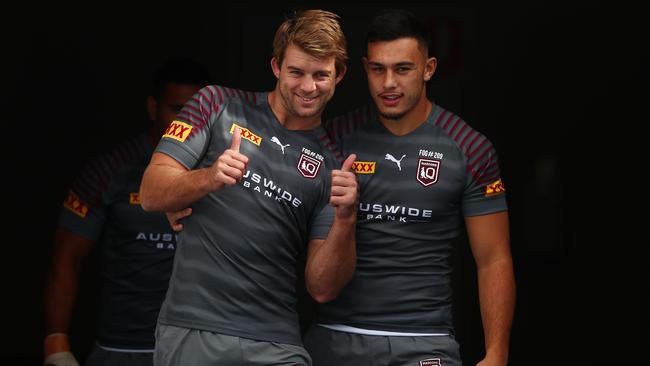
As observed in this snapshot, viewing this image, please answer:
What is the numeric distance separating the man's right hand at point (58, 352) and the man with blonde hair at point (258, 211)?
877 millimetres

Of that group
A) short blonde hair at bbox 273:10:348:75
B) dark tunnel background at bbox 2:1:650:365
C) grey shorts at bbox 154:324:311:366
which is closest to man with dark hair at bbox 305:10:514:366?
short blonde hair at bbox 273:10:348:75

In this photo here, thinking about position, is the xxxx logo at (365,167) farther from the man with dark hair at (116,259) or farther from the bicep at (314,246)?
the man with dark hair at (116,259)

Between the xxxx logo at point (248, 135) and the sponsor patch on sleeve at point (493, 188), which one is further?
the sponsor patch on sleeve at point (493, 188)

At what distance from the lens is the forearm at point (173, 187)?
2.57 meters

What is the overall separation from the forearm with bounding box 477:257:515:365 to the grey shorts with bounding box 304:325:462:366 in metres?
0.14

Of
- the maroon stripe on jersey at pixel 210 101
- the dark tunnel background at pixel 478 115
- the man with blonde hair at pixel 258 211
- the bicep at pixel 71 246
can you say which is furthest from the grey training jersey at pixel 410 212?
the dark tunnel background at pixel 478 115

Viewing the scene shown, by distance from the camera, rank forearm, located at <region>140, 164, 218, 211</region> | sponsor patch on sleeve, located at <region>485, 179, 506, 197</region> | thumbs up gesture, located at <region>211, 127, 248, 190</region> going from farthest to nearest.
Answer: sponsor patch on sleeve, located at <region>485, 179, 506, 197</region> < forearm, located at <region>140, 164, 218, 211</region> < thumbs up gesture, located at <region>211, 127, 248, 190</region>

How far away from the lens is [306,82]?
2.80 metres

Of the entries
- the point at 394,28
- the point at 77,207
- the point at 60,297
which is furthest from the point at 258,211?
the point at 60,297

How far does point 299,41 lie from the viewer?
2.83 metres

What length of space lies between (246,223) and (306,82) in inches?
16.0

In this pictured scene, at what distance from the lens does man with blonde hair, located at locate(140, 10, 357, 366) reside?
271 cm

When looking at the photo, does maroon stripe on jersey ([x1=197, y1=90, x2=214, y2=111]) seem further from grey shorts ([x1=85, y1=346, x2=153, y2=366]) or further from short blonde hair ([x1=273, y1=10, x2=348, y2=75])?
grey shorts ([x1=85, y1=346, x2=153, y2=366])

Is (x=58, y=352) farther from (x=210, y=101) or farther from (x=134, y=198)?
(x=210, y=101)
